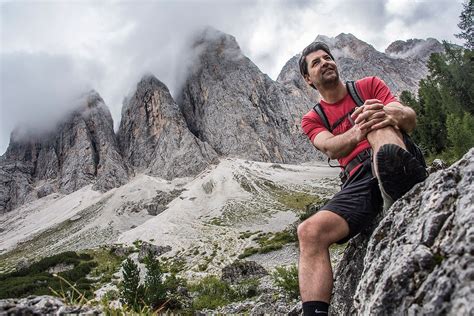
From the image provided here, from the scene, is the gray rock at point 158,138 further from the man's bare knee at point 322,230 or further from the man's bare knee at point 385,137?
the man's bare knee at point 385,137

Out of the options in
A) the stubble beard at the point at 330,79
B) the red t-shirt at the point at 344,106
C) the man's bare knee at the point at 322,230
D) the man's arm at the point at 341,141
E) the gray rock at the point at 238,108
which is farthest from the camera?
the gray rock at the point at 238,108

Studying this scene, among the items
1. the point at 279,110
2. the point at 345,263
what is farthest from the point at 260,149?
the point at 345,263

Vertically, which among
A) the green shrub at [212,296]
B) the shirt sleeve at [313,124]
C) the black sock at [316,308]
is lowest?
the green shrub at [212,296]

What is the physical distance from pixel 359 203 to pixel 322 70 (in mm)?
1951

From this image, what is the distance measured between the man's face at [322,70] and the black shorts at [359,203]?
1.32 m

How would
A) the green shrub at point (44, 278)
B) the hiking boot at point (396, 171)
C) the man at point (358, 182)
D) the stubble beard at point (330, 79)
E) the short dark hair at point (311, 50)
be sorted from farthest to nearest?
the green shrub at point (44, 278) < the short dark hair at point (311, 50) < the stubble beard at point (330, 79) < the man at point (358, 182) < the hiking boot at point (396, 171)

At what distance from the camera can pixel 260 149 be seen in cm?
14762

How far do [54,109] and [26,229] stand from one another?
79.4 metres

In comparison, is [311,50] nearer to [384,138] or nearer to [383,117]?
[383,117]

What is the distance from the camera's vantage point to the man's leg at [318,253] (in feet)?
10.2

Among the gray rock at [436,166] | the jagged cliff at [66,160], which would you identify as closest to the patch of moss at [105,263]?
the gray rock at [436,166]

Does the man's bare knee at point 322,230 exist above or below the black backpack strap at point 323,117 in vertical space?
below

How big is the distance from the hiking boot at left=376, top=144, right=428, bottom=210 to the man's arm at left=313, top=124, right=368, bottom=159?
53cm

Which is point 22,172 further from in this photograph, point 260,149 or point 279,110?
point 279,110
